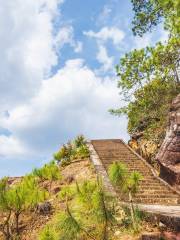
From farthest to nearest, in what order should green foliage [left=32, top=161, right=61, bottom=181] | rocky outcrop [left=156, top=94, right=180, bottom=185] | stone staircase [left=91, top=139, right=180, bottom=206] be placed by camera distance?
green foliage [left=32, top=161, right=61, bottom=181] → rocky outcrop [left=156, top=94, right=180, bottom=185] → stone staircase [left=91, top=139, right=180, bottom=206]

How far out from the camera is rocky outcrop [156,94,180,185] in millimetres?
11630

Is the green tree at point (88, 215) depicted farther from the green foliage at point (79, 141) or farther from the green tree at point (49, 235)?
the green foliage at point (79, 141)

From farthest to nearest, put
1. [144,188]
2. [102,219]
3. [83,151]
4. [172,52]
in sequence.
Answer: [83,151]
[172,52]
[144,188]
[102,219]

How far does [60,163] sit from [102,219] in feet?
47.3

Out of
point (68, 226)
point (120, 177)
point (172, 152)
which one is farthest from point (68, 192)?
point (172, 152)

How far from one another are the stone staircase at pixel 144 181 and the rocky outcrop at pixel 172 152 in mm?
466

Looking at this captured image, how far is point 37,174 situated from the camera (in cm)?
1183

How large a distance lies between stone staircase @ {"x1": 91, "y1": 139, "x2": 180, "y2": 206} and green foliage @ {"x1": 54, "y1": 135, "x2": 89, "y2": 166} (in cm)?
99

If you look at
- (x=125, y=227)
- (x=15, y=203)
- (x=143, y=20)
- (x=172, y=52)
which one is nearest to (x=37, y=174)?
(x=15, y=203)

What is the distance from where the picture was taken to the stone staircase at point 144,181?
34.1 ft

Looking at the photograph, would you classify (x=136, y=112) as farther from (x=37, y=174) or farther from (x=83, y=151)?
(x=37, y=174)

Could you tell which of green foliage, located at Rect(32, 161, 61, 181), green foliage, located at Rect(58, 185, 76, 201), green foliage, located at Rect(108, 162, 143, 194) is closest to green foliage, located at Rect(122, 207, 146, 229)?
green foliage, located at Rect(108, 162, 143, 194)

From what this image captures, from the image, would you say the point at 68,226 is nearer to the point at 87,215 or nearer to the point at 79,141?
the point at 87,215

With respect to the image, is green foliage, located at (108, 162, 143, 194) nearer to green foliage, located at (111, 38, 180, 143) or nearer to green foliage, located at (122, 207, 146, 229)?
green foliage, located at (122, 207, 146, 229)
